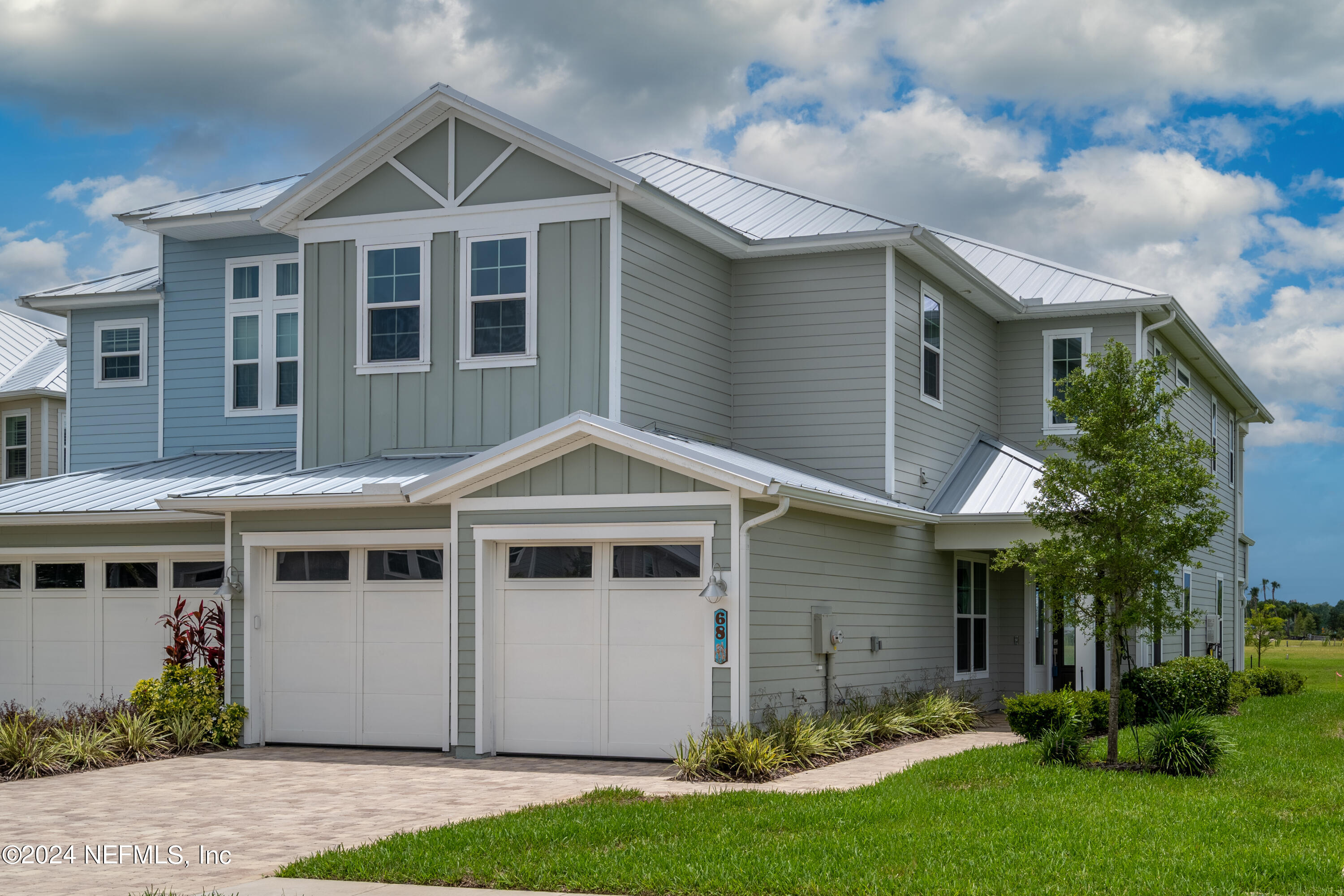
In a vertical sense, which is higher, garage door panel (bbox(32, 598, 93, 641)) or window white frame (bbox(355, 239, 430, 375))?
window white frame (bbox(355, 239, 430, 375))

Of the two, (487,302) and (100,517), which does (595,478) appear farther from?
(100,517)

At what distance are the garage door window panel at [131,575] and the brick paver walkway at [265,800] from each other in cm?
348

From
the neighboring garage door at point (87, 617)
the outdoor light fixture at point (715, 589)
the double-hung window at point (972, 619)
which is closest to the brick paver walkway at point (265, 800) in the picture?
the outdoor light fixture at point (715, 589)

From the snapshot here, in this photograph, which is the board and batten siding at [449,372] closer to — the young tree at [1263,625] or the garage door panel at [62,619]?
the garage door panel at [62,619]

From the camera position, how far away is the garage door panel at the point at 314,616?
15.7 m

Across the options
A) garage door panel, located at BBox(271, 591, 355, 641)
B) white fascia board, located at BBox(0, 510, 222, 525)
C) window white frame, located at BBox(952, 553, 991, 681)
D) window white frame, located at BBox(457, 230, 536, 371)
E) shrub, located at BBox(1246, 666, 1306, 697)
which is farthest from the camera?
shrub, located at BBox(1246, 666, 1306, 697)

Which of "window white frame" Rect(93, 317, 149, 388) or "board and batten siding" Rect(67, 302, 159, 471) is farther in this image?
"window white frame" Rect(93, 317, 149, 388)

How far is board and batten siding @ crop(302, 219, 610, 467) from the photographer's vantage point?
16.2 meters

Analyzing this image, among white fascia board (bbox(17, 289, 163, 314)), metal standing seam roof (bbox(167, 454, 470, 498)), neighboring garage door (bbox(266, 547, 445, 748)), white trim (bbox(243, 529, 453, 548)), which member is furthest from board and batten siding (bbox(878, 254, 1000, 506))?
white fascia board (bbox(17, 289, 163, 314))

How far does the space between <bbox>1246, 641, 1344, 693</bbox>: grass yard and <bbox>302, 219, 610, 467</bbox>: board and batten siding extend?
18.7 m

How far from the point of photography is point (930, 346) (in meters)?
19.6

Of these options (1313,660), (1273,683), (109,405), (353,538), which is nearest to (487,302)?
(353,538)

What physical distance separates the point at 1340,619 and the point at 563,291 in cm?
9346

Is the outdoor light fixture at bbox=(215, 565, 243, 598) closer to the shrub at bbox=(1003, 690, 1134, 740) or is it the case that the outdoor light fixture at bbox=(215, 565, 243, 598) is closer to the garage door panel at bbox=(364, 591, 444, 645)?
the garage door panel at bbox=(364, 591, 444, 645)
